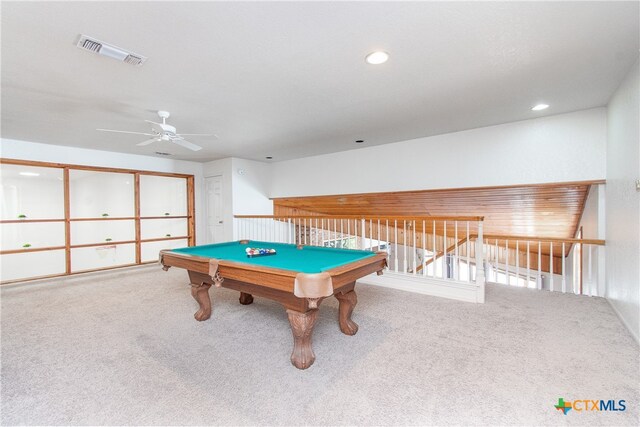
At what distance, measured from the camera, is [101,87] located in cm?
254

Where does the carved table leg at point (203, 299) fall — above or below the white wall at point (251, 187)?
below

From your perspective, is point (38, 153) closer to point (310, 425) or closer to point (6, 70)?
point (6, 70)

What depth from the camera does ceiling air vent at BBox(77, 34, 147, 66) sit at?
185cm

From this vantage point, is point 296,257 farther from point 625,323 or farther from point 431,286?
point 625,323

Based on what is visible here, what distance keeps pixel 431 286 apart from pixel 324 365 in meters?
2.11

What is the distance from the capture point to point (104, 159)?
16.9ft

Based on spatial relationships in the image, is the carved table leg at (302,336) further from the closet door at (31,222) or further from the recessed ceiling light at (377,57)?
the closet door at (31,222)

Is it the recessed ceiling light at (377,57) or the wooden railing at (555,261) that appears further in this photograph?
the wooden railing at (555,261)

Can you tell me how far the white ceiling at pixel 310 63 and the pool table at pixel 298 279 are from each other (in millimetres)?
1573

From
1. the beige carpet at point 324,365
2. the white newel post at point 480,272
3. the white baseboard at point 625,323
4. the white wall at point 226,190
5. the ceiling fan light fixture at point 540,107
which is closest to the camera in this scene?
the beige carpet at point 324,365

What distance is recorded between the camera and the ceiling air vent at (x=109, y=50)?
6.07 feet

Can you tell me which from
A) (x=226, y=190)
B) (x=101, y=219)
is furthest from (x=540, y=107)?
(x=101, y=219)

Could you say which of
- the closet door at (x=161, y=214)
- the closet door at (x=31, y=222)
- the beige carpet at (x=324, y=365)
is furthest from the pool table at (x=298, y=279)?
the closet door at (x=161, y=214)

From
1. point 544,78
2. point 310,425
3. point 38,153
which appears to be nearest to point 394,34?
point 544,78
